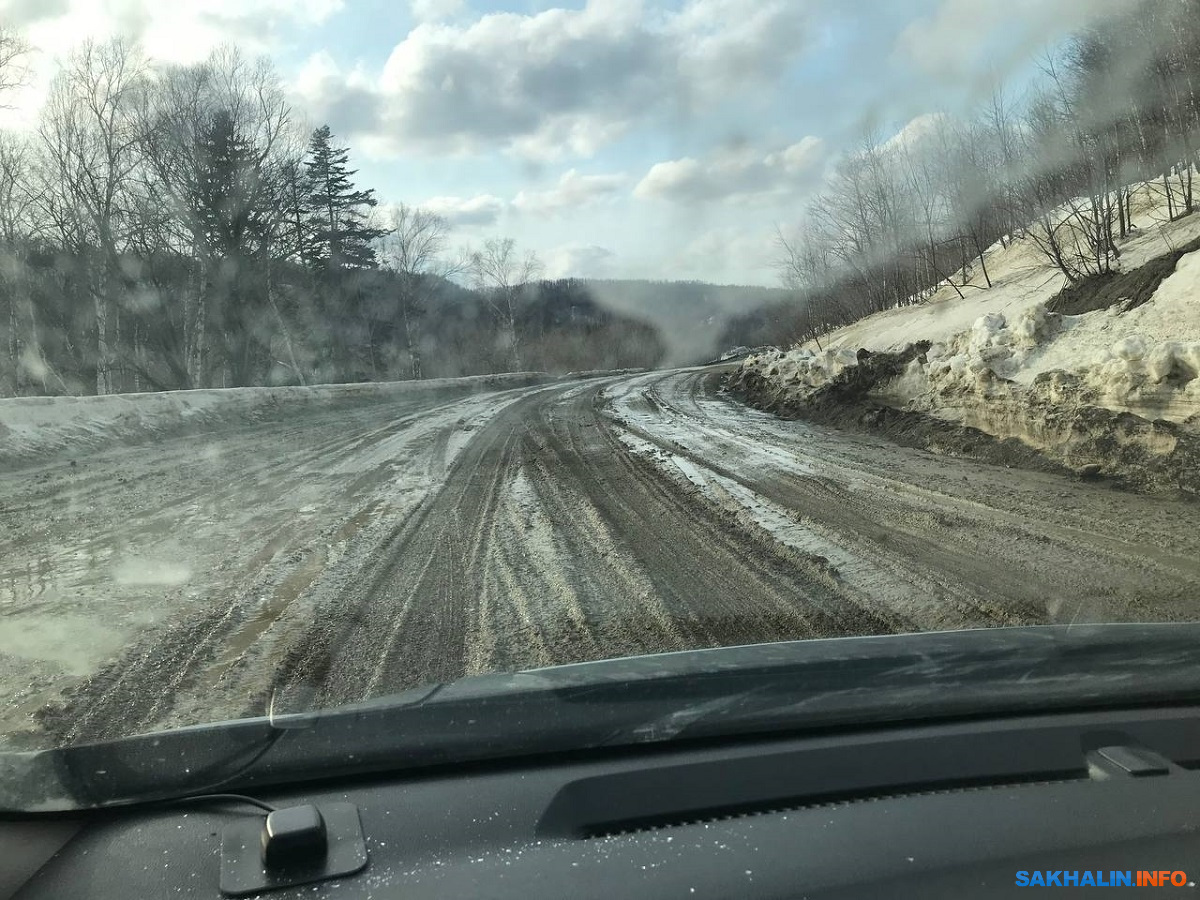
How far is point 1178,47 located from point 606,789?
15472 millimetres

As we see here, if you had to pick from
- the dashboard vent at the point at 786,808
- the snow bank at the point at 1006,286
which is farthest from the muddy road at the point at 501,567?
the snow bank at the point at 1006,286

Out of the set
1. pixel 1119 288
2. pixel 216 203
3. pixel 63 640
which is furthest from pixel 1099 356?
pixel 216 203

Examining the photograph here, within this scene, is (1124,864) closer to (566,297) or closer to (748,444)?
(748,444)

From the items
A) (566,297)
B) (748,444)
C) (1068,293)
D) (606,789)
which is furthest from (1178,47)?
(566,297)

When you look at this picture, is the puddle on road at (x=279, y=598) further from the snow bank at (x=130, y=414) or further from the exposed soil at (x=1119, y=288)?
the exposed soil at (x=1119, y=288)

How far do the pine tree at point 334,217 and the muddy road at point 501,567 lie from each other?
33224 millimetres

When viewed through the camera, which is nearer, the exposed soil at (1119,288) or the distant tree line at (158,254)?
the exposed soil at (1119,288)

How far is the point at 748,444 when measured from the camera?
10133 mm

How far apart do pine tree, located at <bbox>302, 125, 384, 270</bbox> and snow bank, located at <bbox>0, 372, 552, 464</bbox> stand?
2190 cm

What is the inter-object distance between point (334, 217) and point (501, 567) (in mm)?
41044

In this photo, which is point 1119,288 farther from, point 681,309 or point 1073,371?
point 681,309

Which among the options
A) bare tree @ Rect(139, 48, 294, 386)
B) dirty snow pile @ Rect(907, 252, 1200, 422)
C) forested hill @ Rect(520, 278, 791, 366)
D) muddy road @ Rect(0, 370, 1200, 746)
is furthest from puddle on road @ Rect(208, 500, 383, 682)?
forested hill @ Rect(520, 278, 791, 366)

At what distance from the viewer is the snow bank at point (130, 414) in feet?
35.1

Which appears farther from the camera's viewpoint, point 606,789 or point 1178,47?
point 1178,47
